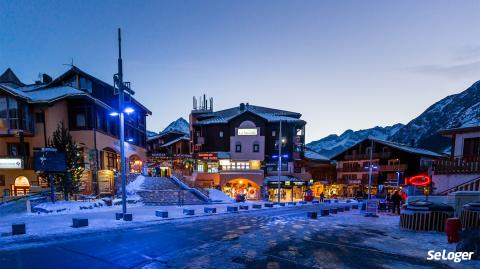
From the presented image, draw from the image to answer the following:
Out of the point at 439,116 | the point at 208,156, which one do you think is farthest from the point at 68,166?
the point at 439,116

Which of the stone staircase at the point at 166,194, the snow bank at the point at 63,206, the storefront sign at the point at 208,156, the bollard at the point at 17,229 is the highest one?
the storefront sign at the point at 208,156

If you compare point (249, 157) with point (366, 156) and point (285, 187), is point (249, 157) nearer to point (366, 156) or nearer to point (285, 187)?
point (285, 187)

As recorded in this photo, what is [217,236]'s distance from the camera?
10797mm

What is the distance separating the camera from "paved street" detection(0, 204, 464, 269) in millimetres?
7141

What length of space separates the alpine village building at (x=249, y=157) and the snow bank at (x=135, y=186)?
35.3ft

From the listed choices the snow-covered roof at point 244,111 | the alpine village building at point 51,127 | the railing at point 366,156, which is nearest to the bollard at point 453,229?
the alpine village building at point 51,127

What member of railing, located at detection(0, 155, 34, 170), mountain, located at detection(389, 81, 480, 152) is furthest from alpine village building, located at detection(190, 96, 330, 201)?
mountain, located at detection(389, 81, 480, 152)

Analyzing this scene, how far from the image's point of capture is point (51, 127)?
27.0 meters

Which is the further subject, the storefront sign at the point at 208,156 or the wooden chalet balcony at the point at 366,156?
the wooden chalet balcony at the point at 366,156

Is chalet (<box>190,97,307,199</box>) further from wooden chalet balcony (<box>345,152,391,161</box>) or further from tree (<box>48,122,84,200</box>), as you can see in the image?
tree (<box>48,122,84,200</box>)

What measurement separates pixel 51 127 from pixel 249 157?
1071 inches

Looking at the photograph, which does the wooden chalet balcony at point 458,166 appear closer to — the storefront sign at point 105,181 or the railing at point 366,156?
the storefront sign at point 105,181

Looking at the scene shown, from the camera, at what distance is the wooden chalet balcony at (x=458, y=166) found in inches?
618

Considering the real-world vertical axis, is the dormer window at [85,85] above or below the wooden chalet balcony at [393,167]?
above
